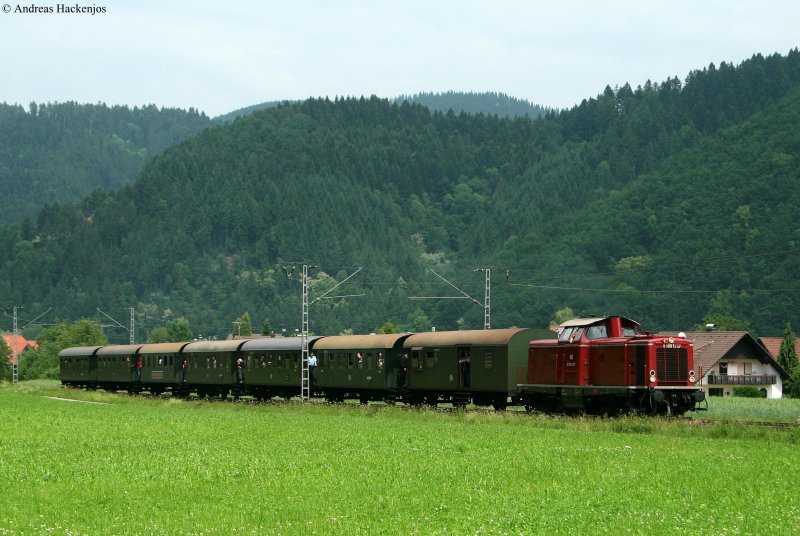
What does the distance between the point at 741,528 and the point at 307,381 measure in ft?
156

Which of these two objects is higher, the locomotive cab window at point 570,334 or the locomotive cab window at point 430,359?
the locomotive cab window at point 570,334

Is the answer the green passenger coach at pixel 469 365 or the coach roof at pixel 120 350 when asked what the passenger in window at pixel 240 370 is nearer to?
the green passenger coach at pixel 469 365

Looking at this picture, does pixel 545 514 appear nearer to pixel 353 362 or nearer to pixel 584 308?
pixel 353 362

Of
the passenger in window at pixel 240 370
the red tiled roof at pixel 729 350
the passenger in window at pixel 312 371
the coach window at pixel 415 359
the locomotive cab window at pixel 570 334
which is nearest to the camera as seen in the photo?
the locomotive cab window at pixel 570 334

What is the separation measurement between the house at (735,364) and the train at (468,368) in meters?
54.4

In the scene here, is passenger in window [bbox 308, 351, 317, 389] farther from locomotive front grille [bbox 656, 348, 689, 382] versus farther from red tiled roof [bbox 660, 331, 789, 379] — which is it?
red tiled roof [bbox 660, 331, 789, 379]

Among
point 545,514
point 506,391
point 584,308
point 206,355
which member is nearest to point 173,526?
point 545,514

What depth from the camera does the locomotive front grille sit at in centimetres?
4050

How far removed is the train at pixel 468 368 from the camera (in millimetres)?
40969

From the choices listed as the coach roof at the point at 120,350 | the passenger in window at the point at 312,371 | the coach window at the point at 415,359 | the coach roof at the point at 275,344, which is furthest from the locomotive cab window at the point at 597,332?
the coach roof at the point at 120,350

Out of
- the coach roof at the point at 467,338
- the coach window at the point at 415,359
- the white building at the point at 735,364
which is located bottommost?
the white building at the point at 735,364

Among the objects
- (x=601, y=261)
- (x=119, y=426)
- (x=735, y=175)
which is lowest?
(x=119, y=426)

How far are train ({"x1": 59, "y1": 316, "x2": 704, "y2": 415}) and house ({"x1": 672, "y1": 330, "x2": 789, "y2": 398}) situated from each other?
54377 millimetres

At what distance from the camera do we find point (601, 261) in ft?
648
